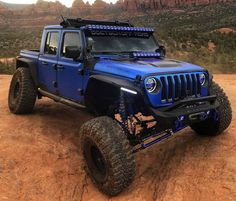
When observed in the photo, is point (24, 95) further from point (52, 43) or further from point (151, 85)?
point (151, 85)

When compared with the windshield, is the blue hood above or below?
Result: below

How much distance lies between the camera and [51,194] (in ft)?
14.9

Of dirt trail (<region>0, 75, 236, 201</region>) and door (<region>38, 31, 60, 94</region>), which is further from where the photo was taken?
door (<region>38, 31, 60, 94</region>)

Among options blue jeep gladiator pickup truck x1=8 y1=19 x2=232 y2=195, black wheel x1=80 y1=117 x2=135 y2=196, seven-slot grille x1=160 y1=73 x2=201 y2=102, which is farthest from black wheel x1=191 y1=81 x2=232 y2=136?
black wheel x1=80 y1=117 x2=135 y2=196

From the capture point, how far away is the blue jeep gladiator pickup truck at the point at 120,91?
4.25 m

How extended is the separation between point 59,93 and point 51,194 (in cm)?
198

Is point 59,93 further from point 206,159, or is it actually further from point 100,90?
point 206,159

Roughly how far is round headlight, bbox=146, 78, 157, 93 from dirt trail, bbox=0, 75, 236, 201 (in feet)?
3.80

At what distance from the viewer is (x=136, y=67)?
4492 millimetres

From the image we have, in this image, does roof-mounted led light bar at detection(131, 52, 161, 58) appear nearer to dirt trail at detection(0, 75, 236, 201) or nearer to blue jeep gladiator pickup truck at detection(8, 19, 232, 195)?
blue jeep gladiator pickup truck at detection(8, 19, 232, 195)

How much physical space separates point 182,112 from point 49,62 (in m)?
2.85

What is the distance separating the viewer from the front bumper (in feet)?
13.8

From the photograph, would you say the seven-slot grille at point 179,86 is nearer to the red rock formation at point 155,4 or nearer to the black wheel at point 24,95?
the black wheel at point 24,95

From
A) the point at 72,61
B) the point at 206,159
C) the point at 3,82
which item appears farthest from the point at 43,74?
the point at 3,82
